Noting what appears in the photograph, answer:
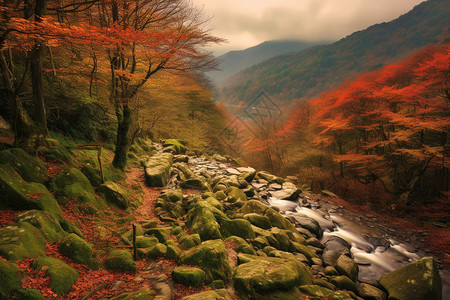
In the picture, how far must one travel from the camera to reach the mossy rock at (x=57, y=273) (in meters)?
2.90

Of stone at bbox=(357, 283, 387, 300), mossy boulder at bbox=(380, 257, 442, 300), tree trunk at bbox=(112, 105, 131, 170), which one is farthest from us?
tree trunk at bbox=(112, 105, 131, 170)

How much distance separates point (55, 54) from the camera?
27.8 feet

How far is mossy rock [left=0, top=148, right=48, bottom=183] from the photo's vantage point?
4.37m

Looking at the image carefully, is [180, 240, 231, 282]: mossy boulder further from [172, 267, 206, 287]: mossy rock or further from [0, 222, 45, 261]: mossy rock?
[0, 222, 45, 261]: mossy rock

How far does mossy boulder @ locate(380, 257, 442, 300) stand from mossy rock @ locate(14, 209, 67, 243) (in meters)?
8.05

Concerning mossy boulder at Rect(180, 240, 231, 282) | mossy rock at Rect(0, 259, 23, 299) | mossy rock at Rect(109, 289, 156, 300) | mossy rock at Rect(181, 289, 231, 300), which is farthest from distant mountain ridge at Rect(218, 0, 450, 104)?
mossy rock at Rect(0, 259, 23, 299)

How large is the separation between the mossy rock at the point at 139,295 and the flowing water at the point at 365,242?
648 cm

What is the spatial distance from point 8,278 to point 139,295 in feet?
5.40

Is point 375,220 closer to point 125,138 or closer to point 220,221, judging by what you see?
point 220,221

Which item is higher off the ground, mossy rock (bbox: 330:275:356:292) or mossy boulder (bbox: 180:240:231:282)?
mossy boulder (bbox: 180:240:231:282)

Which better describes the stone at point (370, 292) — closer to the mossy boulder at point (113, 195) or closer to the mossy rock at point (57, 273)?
the mossy rock at point (57, 273)

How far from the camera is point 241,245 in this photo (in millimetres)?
5520

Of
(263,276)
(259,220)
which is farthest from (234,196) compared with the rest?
(263,276)

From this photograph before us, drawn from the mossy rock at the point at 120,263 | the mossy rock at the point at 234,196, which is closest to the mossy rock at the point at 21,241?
the mossy rock at the point at 120,263
